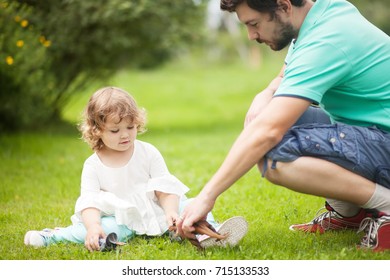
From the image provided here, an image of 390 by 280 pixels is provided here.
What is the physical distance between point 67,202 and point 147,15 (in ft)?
18.2

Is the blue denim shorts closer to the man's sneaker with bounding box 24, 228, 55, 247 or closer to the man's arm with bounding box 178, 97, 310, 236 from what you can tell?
the man's arm with bounding box 178, 97, 310, 236

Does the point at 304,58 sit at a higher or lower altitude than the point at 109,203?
higher

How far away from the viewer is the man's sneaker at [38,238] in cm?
357

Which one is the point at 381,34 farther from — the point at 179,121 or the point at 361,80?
the point at 179,121

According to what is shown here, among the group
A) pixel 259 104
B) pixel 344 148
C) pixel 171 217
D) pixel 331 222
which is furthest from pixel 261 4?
pixel 331 222

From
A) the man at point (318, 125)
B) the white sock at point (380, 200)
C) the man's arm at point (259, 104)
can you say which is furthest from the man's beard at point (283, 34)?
the white sock at point (380, 200)

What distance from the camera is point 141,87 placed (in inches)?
734

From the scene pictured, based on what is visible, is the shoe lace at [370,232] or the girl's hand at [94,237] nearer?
the shoe lace at [370,232]

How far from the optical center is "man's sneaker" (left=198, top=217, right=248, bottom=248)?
3232 millimetres

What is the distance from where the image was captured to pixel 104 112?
3607 mm

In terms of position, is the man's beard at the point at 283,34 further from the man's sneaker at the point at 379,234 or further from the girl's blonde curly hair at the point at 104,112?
the man's sneaker at the point at 379,234

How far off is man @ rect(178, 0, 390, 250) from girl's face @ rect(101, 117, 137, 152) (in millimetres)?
742

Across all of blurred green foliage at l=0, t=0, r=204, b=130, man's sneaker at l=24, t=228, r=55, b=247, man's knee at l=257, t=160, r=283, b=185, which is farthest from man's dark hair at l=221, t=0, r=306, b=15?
blurred green foliage at l=0, t=0, r=204, b=130
